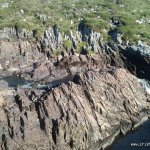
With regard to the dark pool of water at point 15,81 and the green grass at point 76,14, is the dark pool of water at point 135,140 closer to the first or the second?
the dark pool of water at point 15,81

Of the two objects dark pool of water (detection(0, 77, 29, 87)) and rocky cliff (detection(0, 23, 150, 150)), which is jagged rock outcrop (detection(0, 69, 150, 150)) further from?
dark pool of water (detection(0, 77, 29, 87))

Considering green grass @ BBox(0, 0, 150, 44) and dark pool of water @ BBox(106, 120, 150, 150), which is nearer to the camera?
dark pool of water @ BBox(106, 120, 150, 150)

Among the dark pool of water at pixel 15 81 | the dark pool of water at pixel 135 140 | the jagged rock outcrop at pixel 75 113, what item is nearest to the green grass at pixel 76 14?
the dark pool of water at pixel 15 81

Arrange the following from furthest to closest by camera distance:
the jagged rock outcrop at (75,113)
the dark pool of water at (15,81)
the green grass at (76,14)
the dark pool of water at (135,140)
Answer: the green grass at (76,14) → the dark pool of water at (15,81) → the dark pool of water at (135,140) → the jagged rock outcrop at (75,113)

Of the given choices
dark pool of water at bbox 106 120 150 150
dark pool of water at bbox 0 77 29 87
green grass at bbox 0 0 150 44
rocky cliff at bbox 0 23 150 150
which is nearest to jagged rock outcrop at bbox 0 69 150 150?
rocky cliff at bbox 0 23 150 150

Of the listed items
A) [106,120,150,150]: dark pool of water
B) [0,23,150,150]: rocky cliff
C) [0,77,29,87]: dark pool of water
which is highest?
[0,23,150,150]: rocky cliff

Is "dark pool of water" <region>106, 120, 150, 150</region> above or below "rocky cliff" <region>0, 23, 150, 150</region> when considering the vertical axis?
below

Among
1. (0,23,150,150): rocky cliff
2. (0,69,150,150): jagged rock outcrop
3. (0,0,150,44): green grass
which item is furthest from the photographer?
(0,0,150,44): green grass
